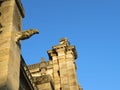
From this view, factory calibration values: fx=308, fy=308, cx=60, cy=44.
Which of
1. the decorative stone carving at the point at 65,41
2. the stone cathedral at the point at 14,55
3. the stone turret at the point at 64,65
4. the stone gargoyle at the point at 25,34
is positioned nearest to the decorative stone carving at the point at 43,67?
the stone turret at the point at 64,65

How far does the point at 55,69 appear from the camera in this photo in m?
20.4

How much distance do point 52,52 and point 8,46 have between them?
37.9 ft

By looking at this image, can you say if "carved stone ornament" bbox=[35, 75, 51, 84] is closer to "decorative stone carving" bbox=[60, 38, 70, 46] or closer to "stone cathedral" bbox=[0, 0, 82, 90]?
"stone cathedral" bbox=[0, 0, 82, 90]

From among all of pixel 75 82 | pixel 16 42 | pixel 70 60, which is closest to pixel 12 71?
pixel 16 42

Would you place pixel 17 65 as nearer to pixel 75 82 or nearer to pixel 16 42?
pixel 16 42

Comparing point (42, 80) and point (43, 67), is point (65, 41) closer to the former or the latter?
point (43, 67)

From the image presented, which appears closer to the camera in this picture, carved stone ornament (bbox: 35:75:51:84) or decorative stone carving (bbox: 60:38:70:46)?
carved stone ornament (bbox: 35:75:51:84)

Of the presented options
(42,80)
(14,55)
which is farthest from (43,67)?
(14,55)

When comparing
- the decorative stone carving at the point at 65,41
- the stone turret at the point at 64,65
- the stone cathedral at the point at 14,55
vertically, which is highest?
the decorative stone carving at the point at 65,41

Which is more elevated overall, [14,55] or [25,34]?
[25,34]

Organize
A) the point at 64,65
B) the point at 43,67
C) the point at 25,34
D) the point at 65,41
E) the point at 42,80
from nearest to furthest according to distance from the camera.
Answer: the point at 25,34 < the point at 42,80 < the point at 64,65 < the point at 43,67 < the point at 65,41

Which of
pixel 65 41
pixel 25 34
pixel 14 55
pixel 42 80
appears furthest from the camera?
pixel 65 41

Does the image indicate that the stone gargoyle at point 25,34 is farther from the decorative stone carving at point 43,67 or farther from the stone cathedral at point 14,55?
the decorative stone carving at point 43,67

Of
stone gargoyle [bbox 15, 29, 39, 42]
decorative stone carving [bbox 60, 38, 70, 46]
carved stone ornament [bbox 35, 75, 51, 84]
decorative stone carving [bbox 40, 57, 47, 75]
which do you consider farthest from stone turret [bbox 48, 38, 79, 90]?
stone gargoyle [bbox 15, 29, 39, 42]
